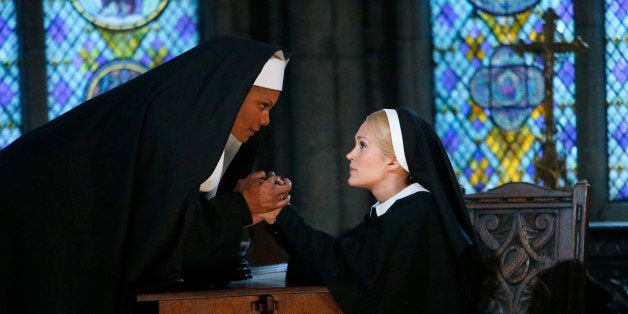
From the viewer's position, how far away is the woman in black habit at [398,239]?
4473mm

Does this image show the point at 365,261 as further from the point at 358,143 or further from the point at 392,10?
the point at 392,10

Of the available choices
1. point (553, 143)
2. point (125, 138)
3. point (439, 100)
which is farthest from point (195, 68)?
point (439, 100)

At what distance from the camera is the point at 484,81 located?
9508 mm

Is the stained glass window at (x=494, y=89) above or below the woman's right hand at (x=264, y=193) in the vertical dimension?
above

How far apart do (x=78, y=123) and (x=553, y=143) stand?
4554 mm

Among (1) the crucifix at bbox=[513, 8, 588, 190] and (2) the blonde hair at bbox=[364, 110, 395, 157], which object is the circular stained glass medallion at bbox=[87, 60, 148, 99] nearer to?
(1) the crucifix at bbox=[513, 8, 588, 190]

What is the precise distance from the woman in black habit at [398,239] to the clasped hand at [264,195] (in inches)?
1.8

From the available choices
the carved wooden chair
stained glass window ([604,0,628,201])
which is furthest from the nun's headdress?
stained glass window ([604,0,628,201])

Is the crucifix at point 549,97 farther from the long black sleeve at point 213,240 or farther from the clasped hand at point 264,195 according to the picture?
the long black sleeve at point 213,240

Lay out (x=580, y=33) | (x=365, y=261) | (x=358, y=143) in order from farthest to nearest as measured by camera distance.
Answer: (x=580, y=33) → (x=358, y=143) → (x=365, y=261)

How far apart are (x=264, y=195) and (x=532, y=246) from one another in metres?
1.44

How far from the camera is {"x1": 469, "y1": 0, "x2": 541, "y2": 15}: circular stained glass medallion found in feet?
31.1

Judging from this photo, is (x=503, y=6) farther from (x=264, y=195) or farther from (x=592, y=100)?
(x=264, y=195)

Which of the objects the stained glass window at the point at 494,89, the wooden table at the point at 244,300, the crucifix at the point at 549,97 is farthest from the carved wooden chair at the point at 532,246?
the stained glass window at the point at 494,89
